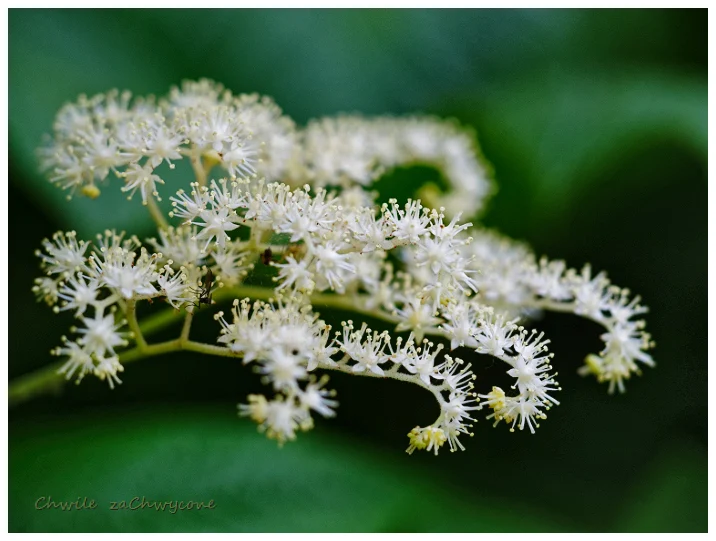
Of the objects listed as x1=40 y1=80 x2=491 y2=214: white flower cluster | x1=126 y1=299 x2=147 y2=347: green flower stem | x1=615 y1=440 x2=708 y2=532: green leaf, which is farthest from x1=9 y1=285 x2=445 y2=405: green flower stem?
x1=615 y1=440 x2=708 y2=532: green leaf

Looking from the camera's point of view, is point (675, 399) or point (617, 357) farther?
point (675, 399)

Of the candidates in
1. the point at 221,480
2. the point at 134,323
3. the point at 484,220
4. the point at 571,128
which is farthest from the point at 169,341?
the point at 571,128

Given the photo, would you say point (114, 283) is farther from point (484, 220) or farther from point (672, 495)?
point (672, 495)

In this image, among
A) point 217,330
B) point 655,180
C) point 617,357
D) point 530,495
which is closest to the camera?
point 217,330

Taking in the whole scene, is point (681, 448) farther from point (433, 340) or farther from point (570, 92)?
point (570, 92)

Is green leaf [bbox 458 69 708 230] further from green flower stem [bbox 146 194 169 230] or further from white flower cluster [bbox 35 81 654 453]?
green flower stem [bbox 146 194 169 230]

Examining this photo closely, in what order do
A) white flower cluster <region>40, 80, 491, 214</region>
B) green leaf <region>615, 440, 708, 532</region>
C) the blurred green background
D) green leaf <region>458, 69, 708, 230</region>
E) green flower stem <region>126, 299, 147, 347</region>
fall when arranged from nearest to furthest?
green flower stem <region>126, 299, 147, 347</region> < white flower cluster <region>40, 80, 491, 214</region> < the blurred green background < green leaf <region>615, 440, 708, 532</region> < green leaf <region>458, 69, 708, 230</region>
